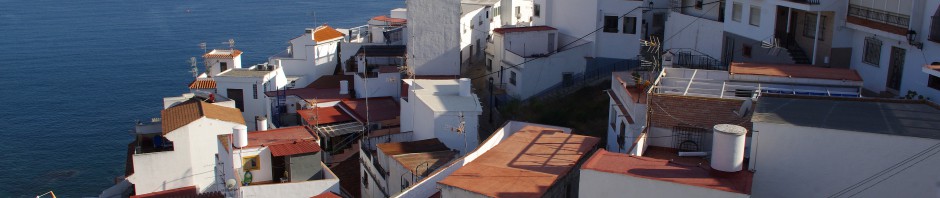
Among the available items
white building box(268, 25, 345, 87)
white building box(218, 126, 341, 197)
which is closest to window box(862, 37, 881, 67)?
white building box(218, 126, 341, 197)

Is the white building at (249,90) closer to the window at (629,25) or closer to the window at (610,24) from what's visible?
the window at (610,24)

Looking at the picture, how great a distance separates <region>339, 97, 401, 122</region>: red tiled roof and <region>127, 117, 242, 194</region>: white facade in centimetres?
553

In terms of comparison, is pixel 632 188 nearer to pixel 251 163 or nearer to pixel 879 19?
pixel 251 163

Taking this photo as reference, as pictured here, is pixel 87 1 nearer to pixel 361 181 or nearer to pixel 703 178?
pixel 361 181

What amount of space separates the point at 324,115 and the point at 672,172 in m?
21.9

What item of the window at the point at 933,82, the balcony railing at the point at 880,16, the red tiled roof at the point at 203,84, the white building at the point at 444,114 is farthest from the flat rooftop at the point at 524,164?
the red tiled roof at the point at 203,84

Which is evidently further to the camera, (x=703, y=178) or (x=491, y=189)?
(x=491, y=189)

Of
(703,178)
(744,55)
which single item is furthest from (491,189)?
(744,55)

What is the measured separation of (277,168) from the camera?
88.0 ft

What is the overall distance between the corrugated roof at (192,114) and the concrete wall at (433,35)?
863 cm

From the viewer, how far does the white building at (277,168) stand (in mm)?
25547

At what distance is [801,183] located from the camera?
17.5 meters

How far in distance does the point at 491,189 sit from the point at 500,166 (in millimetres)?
2276

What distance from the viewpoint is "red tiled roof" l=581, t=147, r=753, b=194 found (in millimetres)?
16422
